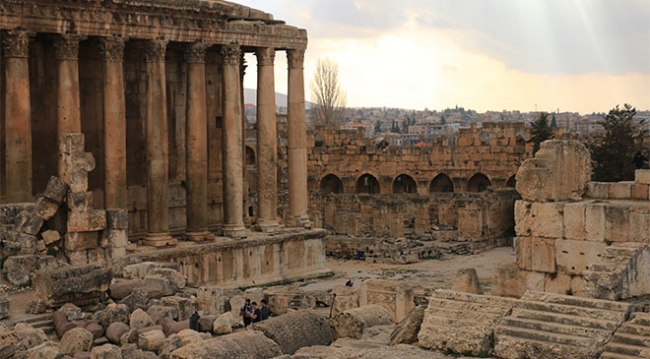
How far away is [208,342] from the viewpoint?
13273 mm

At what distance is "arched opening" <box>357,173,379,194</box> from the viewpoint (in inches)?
1977

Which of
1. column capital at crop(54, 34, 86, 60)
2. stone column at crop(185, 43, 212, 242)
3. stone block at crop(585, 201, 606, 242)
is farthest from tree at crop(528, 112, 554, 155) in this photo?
stone block at crop(585, 201, 606, 242)

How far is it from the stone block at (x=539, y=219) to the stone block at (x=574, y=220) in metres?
0.10

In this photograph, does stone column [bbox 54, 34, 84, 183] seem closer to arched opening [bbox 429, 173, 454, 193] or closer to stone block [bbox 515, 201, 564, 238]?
stone block [bbox 515, 201, 564, 238]

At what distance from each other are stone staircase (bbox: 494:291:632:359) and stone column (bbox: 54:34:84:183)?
15097 mm

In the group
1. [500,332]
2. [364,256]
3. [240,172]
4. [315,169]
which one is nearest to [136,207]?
[240,172]

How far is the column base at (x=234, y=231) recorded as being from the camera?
90.4 ft

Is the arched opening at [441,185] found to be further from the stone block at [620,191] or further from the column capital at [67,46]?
the stone block at [620,191]

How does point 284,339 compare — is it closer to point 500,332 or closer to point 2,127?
point 500,332

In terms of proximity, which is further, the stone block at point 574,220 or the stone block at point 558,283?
the stone block at point 558,283

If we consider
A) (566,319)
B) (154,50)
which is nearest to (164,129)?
(154,50)

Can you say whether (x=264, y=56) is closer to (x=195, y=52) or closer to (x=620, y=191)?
(x=195, y=52)

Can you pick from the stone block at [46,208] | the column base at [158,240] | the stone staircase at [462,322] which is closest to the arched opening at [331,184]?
the column base at [158,240]

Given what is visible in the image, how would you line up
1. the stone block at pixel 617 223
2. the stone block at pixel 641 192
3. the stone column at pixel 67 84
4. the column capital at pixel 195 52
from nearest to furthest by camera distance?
the stone block at pixel 617 223
the stone block at pixel 641 192
the stone column at pixel 67 84
the column capital at pixel 195 52
